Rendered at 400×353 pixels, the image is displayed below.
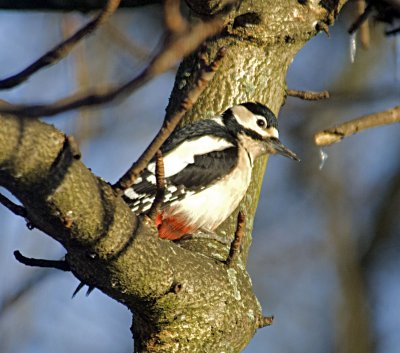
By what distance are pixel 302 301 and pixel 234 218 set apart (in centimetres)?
501

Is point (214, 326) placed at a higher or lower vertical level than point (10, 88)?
higher

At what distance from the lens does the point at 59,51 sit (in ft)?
5.86

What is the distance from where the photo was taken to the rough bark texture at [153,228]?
2576 millimetres

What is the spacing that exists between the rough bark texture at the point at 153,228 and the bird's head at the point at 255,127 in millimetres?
63

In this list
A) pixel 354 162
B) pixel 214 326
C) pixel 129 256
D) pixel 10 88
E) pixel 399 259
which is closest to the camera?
pixel 10 88

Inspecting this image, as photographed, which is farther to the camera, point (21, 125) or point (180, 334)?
point (180, 334)

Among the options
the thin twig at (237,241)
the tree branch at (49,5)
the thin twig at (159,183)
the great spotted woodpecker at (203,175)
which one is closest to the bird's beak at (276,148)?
the great spotted woodpecker at (203,175)

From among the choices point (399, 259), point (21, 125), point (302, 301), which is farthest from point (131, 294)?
point (302, 301)

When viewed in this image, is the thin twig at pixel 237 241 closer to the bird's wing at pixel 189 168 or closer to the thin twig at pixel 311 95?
the bird's wing at pixel 189 168

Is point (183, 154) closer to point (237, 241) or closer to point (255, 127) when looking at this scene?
point (255, 127)

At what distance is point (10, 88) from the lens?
175 cm

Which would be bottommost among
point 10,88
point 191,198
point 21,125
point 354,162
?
point 10,88

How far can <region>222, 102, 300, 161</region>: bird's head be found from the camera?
4629 mm

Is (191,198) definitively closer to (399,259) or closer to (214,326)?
(214,326)
